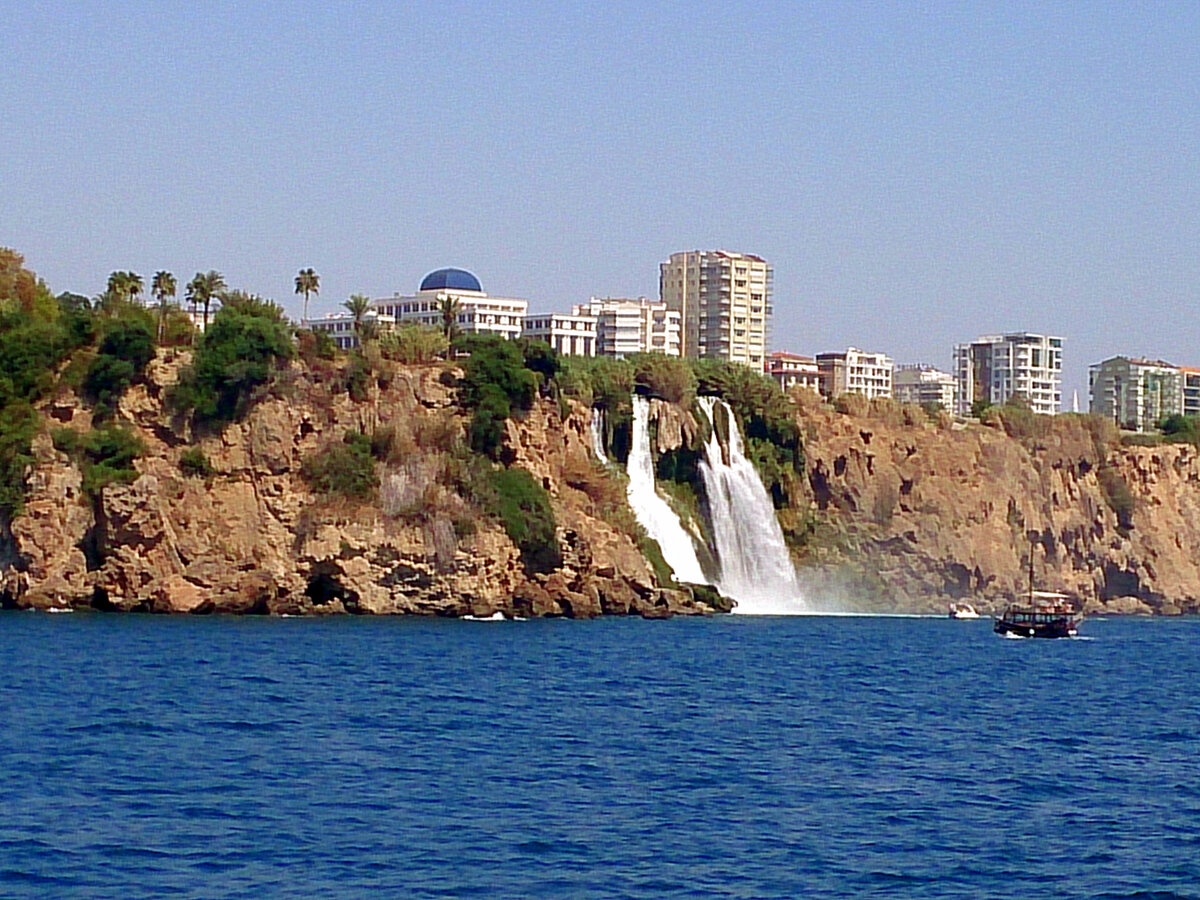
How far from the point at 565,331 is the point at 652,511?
82.0 m

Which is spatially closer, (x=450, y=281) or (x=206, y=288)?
(x=206, y=288)

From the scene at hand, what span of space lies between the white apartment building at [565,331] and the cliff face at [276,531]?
8908cm

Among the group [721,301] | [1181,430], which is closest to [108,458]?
[1181,430]

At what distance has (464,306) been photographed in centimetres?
16438

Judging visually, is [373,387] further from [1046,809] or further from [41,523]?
[1046,809]

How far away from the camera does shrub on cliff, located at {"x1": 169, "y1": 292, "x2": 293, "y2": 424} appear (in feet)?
253

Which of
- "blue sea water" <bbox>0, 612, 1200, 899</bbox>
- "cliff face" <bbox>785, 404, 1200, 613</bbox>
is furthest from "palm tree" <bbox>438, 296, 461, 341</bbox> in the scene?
"blue sea water" <bbox>0, 612, 1200, 899</bbox>

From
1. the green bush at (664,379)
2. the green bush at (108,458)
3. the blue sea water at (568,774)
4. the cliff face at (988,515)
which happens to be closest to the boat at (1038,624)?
the cliff face at (988,515)

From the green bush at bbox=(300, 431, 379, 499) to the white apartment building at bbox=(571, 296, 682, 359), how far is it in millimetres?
94468

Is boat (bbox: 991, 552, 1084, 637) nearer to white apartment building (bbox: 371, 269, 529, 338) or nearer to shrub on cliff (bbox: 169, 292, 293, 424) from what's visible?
shrub on cliff (bbox: 169, 292, 293, 424)

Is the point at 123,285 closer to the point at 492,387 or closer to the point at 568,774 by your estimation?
the point at 492,387

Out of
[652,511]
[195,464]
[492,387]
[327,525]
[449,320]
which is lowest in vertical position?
[327,525]

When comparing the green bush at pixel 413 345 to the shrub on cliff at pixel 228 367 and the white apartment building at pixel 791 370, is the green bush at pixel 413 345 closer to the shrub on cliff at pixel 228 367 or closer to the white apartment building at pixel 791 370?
the shrub on cliff at pixel 228 367

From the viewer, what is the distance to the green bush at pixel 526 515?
79562 mm
